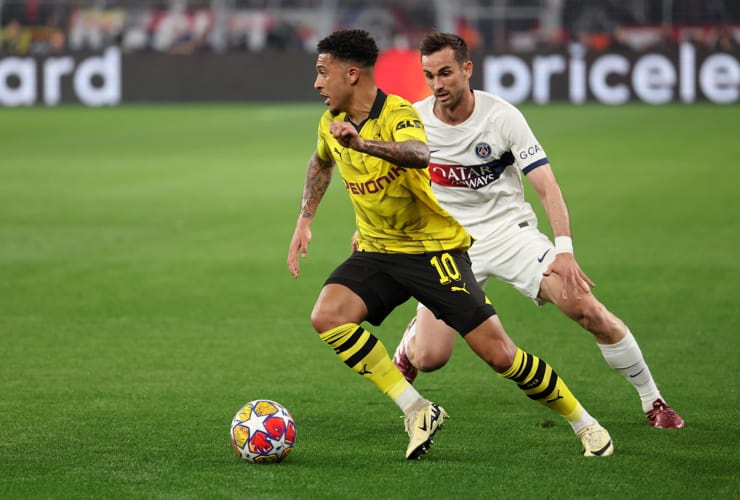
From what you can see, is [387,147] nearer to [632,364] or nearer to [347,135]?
[347,135]

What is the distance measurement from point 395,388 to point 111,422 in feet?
5.68

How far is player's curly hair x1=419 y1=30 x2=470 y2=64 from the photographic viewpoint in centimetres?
681

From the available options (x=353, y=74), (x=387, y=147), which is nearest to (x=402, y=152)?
(x=387, y=147)

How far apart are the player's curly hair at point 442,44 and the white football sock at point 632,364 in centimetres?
178

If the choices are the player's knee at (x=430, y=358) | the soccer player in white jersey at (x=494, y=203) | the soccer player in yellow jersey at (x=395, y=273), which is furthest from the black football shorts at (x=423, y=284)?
the player's knee at (x=430, y=358)

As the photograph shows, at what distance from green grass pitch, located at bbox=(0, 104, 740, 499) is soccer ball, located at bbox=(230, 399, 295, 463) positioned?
8 cm

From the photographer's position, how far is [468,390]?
8047 millimetres

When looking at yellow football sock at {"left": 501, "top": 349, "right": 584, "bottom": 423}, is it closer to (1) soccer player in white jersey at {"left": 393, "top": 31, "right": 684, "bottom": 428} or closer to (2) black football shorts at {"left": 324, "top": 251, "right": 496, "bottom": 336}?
(2) black football shorts at {"left": 324, "top": 251, "right": 496, "bottom": 336}

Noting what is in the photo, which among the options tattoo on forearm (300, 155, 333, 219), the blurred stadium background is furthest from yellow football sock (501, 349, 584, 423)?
the blurred stadium background

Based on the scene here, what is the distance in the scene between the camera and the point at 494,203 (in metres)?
7.52

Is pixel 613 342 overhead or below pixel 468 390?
overhead

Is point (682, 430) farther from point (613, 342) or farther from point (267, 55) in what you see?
point (267, 55)

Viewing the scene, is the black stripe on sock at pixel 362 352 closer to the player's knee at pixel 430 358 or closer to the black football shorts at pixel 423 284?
the black football shorts at pixel 423 284

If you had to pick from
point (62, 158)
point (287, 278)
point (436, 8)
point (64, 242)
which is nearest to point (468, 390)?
point (287, 278)
